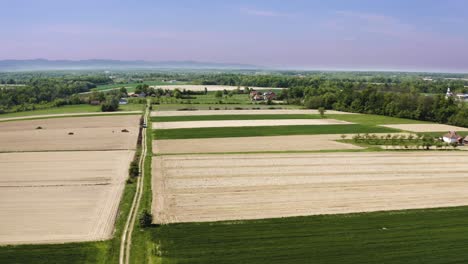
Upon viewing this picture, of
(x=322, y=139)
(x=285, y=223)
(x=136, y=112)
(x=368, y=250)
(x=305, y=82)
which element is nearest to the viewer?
(x=368, y=250)

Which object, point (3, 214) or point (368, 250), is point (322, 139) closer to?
point (368, 250)

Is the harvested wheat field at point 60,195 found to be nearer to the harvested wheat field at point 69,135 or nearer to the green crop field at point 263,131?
the harvested wheat field at point 69,135

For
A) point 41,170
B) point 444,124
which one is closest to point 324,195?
point 41,170

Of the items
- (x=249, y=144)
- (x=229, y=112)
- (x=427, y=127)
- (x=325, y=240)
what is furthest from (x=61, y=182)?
(x=427, y=127)

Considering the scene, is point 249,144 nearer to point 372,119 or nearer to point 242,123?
point 242,123

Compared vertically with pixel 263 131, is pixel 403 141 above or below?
above

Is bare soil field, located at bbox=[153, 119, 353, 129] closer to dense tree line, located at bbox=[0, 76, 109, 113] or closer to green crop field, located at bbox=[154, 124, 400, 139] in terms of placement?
green crop field, located at bbox=[154, 124, 400, 139]
